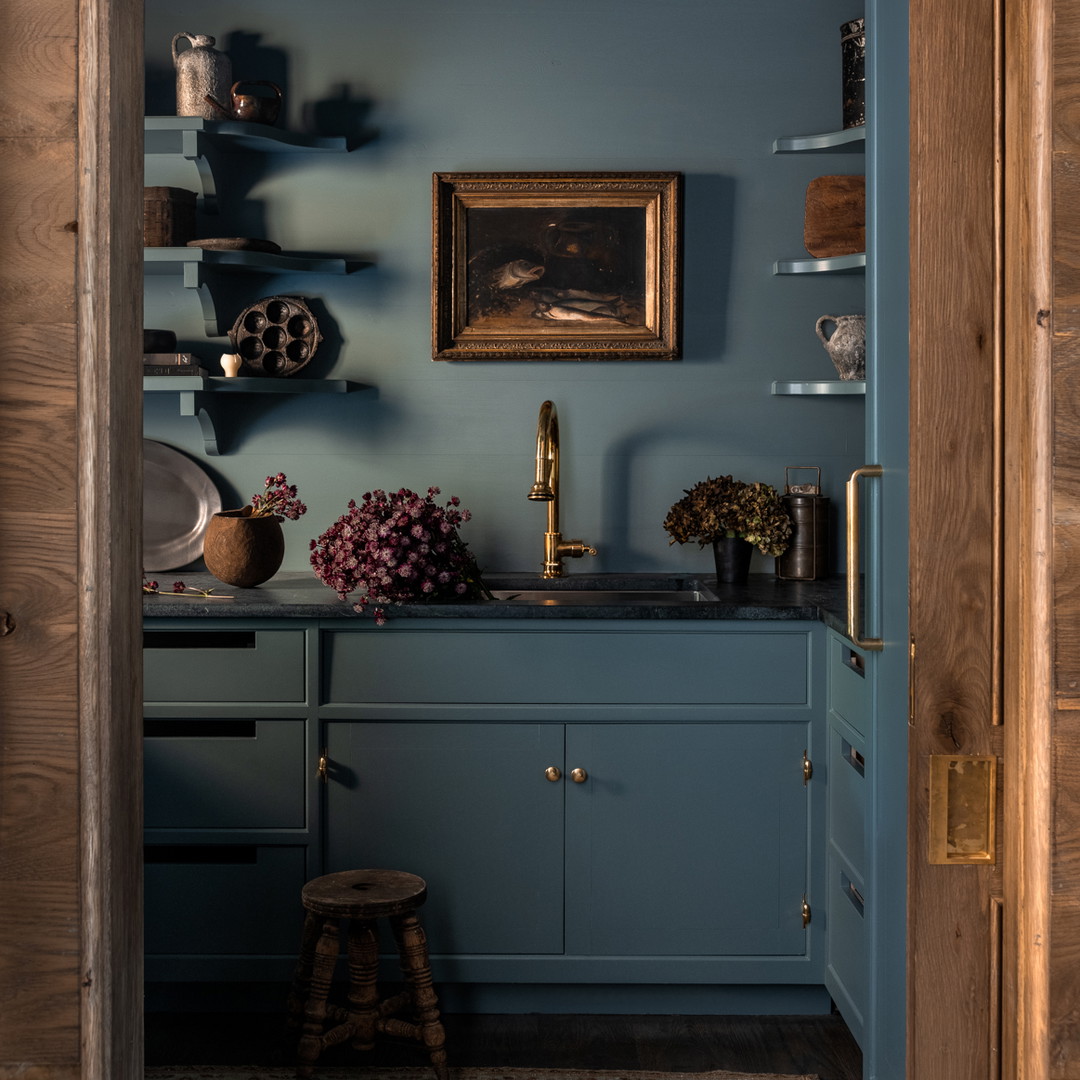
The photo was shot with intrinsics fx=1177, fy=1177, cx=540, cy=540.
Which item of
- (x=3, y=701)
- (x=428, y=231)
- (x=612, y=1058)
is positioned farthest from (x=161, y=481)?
(x=3, y=701)

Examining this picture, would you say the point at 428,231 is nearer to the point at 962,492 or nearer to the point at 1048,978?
the point at 962,492

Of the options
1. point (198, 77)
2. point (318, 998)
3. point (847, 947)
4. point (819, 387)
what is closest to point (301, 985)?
point (318, 998)

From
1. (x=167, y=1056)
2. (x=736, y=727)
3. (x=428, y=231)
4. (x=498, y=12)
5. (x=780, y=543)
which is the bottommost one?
(x=167, y=1056)

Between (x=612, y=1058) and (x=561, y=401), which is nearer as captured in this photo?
(x=612, y=1058)

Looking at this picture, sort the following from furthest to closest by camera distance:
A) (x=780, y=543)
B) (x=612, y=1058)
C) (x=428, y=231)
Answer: (x=428, y=231), (x=780, y=543), (x=612, y=1058)

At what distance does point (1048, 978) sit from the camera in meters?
1.08

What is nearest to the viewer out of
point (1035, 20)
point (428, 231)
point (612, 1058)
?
point (1035, 20)

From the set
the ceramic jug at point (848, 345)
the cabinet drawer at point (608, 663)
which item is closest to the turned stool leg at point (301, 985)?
the cabinet drawer at point (608, 663)

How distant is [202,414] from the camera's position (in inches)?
127

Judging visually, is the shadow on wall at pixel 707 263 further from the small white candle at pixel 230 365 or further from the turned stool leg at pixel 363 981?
the turned stool leg at pixel 363 981

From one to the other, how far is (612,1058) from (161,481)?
1.97m

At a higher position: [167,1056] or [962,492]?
[962,492]

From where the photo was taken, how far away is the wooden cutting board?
3.16 metres

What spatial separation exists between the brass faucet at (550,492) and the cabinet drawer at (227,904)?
105cm
